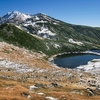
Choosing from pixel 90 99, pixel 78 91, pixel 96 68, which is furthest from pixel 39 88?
pixel 96 68

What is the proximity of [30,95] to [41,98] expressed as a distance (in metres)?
3.11

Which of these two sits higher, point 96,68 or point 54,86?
point 96,68

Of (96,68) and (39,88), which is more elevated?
(96,68)

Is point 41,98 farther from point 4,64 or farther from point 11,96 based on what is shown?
point 4,64

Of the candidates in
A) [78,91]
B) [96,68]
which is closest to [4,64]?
[78,91]

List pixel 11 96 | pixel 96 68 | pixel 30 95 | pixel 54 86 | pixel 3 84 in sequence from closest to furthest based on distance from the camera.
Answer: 1. pixel 11 96
2. pixel 30 95
3. pixel 3 84
4. pixel 54 86
5. pixel 96 68

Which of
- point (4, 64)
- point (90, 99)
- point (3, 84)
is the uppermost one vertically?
point (4, 64)

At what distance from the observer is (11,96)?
128 feet

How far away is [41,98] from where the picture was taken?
131ft

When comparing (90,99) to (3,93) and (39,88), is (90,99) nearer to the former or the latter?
(39,88)

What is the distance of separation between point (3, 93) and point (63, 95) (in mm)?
13842

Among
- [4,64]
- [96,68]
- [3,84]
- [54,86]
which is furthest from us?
[96,68]

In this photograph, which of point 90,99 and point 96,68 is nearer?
point 90,99

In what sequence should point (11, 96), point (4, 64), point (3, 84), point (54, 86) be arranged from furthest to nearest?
1. point (4, 64)
2. point (54, 86)
3. point (3, 84)
4. point (11, 96)
